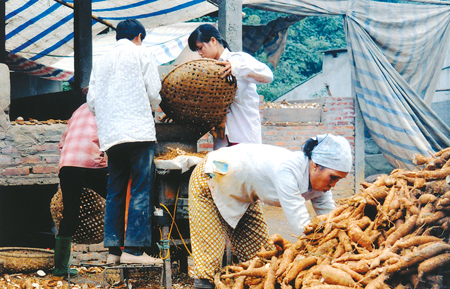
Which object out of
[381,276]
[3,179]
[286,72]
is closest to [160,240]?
[381,276]

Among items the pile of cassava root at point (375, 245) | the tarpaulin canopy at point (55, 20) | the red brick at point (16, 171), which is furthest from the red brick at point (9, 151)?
the tarpaulin canopy at point (55, 20)

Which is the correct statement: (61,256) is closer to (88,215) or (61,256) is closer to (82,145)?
(88,215)

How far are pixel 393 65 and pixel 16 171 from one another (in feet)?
19.5

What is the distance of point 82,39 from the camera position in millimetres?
6621

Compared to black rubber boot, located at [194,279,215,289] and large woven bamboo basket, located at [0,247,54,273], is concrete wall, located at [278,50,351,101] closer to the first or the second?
large woven bamboo basket, located at [0,247,54,273]

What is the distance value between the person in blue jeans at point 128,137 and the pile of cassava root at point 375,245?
677mm

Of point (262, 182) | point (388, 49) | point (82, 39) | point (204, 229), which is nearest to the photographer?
point (262, 182)

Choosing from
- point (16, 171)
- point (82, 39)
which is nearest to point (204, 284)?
point (16, 171)

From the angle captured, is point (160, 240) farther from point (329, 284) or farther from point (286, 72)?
point (286, 72)

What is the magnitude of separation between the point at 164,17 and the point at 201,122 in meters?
5.47

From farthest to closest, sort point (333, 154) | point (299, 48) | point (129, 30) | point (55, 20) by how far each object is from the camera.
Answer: point (299, 48) < point (55, 20) < point (129, 30) < point (333, 154)

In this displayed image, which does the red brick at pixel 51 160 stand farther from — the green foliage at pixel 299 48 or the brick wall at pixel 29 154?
the green foliage at pixel 299 48

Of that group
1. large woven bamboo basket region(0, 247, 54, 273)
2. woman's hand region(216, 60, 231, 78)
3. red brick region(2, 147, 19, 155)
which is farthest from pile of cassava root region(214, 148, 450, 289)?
red brick region(2, 147, 19, 155)

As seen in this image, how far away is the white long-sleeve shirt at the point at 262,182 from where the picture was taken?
8.84 feet
